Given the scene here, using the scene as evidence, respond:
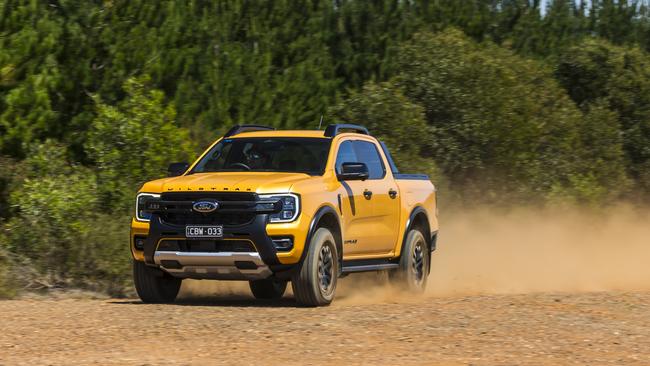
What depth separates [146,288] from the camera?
12562 mm

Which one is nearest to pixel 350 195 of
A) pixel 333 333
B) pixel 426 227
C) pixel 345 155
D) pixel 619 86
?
pixel 345 155

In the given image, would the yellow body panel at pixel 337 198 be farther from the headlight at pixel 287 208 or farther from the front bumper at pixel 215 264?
the front bumper at pixel 215 264

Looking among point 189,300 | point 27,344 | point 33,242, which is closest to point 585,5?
point 33,242

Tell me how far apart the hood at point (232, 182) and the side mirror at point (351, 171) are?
1.46 feet

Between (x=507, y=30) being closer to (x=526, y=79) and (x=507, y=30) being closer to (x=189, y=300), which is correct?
(x=526, y=79)

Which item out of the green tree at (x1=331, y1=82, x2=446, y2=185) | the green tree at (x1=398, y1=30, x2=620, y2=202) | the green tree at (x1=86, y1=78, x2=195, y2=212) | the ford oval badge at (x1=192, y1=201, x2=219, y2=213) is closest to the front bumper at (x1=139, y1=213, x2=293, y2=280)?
the ford oval badge at (x1=192, y1=201, x2=219, y2=213)

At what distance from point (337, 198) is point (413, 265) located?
2157mm

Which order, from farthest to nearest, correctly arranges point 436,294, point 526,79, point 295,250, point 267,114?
point 526,79 < point 267,114 < point 436,294 < point 295,250

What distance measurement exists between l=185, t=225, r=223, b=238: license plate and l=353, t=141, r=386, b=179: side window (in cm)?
243

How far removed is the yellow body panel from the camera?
11.9 meters

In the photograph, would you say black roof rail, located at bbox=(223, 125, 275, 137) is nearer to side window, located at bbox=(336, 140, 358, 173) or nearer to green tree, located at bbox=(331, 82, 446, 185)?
side window, located at bbox=(336, 140, 358, 173)

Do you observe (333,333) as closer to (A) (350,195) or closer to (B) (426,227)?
(A) (350,195)

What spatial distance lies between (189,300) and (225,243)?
1662 mm

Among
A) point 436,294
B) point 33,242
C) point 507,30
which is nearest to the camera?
point 436,294
